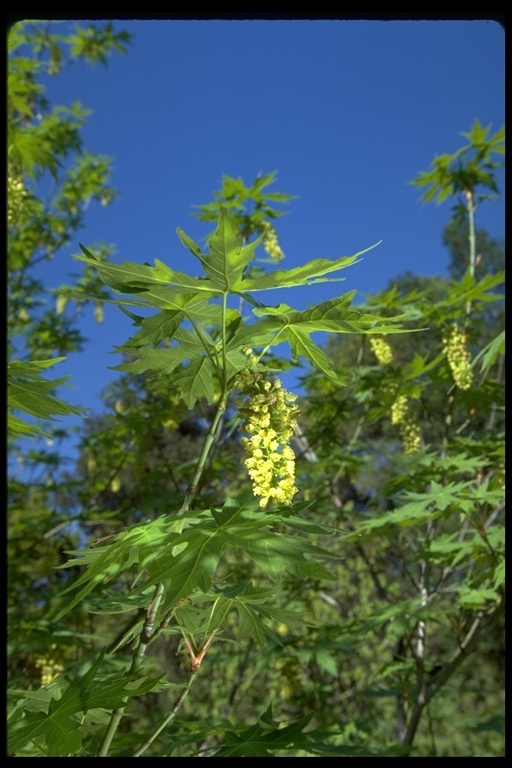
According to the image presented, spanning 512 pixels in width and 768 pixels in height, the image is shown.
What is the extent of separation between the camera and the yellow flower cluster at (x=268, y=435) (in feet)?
3.30

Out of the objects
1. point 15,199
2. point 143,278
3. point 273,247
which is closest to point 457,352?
point 273,247

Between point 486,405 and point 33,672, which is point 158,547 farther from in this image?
point 486,405

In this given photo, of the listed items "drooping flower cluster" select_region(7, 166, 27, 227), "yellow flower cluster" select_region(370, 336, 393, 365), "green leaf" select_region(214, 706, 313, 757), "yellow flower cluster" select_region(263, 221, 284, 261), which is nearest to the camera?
"green leaf" select_region(214, 706, 313, 757)

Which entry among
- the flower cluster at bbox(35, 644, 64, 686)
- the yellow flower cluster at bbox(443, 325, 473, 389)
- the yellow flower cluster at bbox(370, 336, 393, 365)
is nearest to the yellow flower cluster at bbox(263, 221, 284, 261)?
the yellow flower cluster at bbox(370, 336, 393, 365)

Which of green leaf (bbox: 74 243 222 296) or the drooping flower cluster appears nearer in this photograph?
green leaf (bbox: 74 243 222 296)

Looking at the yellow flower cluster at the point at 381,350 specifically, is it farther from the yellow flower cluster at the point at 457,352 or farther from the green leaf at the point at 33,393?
the green leaf at the point at 33,393

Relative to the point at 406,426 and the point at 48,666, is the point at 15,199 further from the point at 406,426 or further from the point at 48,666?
the point at 406,426

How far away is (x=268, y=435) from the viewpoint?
1.03 meters

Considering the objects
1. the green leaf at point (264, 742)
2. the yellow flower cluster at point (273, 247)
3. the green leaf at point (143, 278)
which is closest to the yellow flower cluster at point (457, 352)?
the yellow flower cluster at point (273, 247)

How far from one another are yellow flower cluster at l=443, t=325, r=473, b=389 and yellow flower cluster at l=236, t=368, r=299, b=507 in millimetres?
2400

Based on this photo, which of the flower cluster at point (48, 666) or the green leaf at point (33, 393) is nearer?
the green leaf at point (33, 393)

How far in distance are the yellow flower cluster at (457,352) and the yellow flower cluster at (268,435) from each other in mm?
2400

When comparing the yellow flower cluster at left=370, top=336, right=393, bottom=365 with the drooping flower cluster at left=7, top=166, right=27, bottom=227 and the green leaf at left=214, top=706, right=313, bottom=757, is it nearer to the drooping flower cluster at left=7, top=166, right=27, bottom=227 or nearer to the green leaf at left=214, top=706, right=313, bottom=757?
the drooping flower cluster at left=7, top=166, right=27, bottom=227

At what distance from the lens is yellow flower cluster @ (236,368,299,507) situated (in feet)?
3.30
